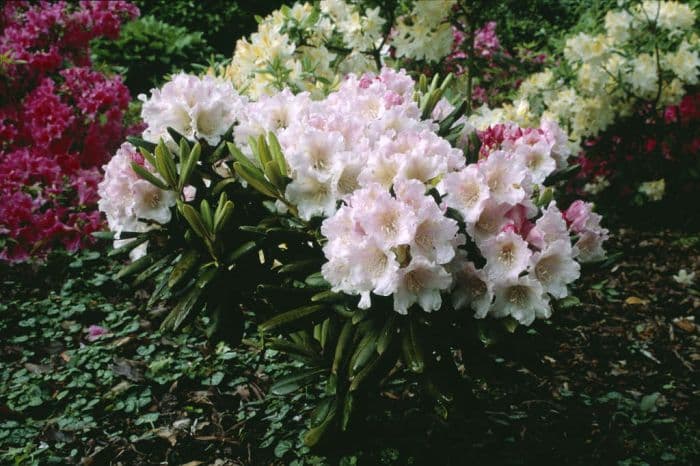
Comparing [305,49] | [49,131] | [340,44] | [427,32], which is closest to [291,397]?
[305,49]

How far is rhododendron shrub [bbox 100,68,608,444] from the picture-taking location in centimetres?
135

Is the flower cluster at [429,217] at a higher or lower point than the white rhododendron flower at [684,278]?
lower

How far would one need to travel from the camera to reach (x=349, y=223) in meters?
1.35

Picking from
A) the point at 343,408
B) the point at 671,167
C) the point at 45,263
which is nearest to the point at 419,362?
the point at 343,408

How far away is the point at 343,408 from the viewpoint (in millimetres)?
1685

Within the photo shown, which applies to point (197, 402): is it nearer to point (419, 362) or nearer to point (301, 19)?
point (419, 362)

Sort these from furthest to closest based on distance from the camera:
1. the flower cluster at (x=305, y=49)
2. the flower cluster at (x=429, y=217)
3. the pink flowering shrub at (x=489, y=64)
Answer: the pink flowering shrub at (x=489, y=64)
the flower cluster at (x=305, y=49)
the flower cluster at (x=429, y=217)

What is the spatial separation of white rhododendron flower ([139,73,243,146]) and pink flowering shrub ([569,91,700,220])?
3.09 m

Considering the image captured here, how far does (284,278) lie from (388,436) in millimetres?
694

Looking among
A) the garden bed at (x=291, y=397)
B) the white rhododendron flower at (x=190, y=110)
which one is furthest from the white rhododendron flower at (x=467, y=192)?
the white rhododendron flower at (x=190, y=110)

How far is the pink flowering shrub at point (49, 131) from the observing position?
3283mm

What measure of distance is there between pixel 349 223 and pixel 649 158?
333cm

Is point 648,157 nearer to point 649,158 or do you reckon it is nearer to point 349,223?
point 649,158

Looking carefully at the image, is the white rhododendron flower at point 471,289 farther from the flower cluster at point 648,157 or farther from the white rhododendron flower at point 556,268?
the flower cluster at point 648,157
